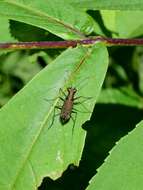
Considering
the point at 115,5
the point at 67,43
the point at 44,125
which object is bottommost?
the point at 44,125

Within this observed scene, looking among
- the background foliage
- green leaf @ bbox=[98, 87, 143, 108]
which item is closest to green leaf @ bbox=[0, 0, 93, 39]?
the background foliage

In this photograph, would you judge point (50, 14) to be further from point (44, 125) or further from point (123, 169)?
point (123, 169)

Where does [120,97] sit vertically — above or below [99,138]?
above

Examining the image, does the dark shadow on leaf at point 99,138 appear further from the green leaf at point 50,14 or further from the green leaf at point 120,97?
the green leaf at point 50,14

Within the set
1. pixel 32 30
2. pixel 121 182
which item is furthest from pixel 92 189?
pixel 32 30

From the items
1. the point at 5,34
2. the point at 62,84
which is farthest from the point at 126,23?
the point at 62,84

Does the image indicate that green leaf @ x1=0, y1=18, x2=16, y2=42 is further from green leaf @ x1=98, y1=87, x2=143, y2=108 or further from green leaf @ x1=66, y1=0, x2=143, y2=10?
green leaf @ x1=98, y1=87, x2=143, y2=108
